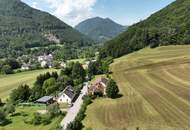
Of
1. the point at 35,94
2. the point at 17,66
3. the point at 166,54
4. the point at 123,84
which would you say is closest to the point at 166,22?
the point at 166,54

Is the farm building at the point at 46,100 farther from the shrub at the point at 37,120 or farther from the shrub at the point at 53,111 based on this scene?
the shrub at the point at 37,120

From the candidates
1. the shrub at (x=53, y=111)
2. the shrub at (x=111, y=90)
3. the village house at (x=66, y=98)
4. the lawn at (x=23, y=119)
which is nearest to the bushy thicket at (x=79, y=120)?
the lawn at (x=23, y=119)

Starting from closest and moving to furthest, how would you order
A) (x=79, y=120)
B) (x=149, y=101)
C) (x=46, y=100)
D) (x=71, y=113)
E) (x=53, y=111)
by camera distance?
(x=79, y=120) → (x=53, y=111) → (x=71, y=113) → (x=149, y=101) → (x=46, y=100)

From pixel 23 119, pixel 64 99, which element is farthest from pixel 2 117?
pixel 64 99

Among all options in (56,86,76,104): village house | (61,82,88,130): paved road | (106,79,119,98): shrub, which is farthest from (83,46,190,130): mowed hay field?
(56,86,76,104): village house

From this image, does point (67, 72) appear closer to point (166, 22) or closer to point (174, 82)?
point (174, 82)

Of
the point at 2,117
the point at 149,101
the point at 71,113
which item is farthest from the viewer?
the point at 149,101

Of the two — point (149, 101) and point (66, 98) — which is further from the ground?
point (149, 101)

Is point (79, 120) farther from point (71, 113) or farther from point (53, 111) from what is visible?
point (53, 111)

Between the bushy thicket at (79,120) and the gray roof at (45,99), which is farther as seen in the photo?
the gray roof at (45,99)
